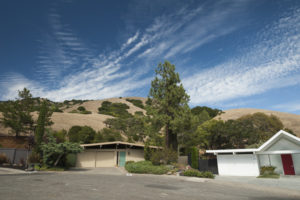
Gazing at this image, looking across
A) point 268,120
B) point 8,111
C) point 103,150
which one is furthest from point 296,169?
point 8,111

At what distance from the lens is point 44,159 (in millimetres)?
19844

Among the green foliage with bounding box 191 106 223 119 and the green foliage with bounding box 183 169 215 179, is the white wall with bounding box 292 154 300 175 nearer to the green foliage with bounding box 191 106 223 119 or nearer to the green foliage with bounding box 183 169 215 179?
the green foliage with bounding box 183 169 215 179

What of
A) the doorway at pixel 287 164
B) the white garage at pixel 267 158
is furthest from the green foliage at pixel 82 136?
the doorway at pixel 287 164

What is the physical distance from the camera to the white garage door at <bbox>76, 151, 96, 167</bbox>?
27072 mm

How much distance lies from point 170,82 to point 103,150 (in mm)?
14130

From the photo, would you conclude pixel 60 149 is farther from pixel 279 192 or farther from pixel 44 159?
pixel 279 192

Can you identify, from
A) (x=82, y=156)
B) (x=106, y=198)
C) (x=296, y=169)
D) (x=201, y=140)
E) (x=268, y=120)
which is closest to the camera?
(x=106, y=198)

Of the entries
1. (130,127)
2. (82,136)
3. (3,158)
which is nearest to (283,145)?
(3,158)

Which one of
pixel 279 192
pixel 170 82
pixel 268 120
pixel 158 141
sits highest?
pixel 170 82

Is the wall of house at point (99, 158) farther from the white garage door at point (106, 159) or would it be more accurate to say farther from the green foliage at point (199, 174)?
the green foliage at point (199, 174)

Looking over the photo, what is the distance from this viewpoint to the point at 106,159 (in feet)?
91.8

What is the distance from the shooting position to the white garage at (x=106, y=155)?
2731cm

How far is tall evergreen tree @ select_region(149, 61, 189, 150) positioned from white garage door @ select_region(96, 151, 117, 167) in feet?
27.3

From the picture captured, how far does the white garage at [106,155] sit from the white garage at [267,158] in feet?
44.5
